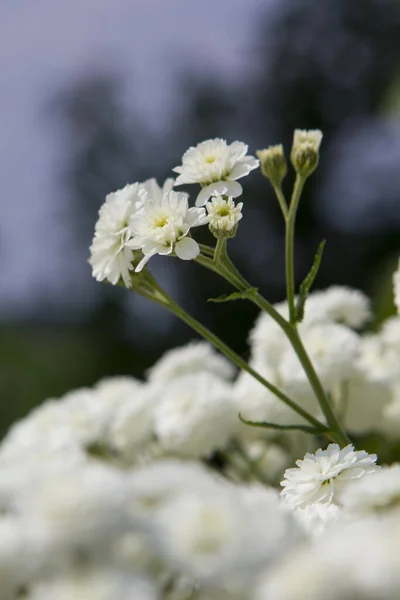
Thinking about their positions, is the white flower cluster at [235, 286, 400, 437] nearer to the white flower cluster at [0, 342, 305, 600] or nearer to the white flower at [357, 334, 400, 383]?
the white flower at [357, 334, 400, 383]

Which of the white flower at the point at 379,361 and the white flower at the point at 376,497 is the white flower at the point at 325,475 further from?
the white flower at the point at 379,361

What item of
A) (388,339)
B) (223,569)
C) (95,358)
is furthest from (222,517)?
(95,358)

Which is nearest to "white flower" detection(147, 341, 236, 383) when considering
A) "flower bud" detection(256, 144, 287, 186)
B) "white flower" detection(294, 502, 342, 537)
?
"flower bud" detection(256, 144, 287, 186)

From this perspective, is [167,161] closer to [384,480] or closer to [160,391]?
[160,391]

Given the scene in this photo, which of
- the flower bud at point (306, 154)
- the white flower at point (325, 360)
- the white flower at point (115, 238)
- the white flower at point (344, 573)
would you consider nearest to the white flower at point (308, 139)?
the flower bud at point (306, 154)

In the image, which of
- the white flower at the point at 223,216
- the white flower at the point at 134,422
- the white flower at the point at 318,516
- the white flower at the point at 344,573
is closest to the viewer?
the white flower at the point at 344,573

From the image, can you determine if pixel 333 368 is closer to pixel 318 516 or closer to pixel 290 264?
pixel 290 264

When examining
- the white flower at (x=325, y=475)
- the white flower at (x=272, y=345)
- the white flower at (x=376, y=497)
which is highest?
the white flower at (x=272, y=345)
